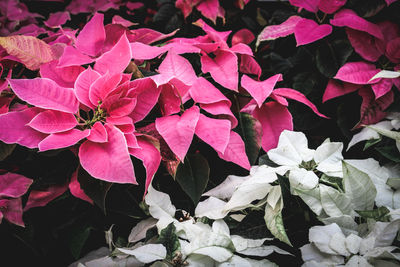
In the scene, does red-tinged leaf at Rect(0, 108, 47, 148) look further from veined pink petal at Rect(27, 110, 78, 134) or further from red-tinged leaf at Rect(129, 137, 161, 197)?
red-tinged leaf at Rect(129, 137, 161, 197)

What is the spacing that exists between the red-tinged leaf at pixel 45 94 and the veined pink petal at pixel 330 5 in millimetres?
675

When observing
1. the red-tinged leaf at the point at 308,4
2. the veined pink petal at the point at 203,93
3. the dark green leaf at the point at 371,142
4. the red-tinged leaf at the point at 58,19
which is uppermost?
the red-tinged leaf at the point at 308,4

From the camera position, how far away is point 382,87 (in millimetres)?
856

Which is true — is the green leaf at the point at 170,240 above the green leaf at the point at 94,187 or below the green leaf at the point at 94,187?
below

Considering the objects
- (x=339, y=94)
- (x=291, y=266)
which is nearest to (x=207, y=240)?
(x=291, y=266)

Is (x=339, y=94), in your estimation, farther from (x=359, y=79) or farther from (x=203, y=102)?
(x=203, y=102)

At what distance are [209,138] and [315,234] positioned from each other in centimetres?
25

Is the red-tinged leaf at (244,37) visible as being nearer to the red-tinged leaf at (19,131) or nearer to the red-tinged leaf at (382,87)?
the red-tinged leaf at (382,87)

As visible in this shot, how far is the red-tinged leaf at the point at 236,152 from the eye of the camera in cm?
71

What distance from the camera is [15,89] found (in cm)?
64

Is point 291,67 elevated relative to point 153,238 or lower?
elevated

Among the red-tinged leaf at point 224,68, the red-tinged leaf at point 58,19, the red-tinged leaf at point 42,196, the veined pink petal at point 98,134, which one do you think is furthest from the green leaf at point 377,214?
the red-tinged leaf at point 58,19

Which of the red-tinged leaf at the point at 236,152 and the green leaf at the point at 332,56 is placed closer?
the red-tinged leaf at the point at 236,152

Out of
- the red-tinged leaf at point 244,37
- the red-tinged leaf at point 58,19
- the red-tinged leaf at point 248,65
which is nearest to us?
A: the red-tinged leaf at point 248,65
